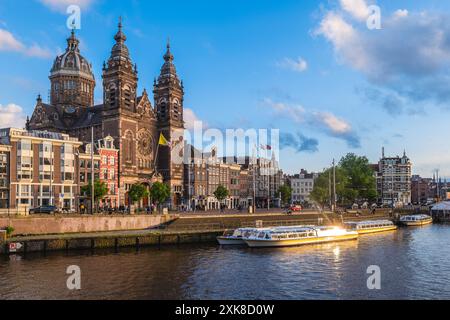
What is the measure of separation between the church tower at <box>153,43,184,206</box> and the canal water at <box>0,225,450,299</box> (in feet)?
186

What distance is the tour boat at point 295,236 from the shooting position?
6106cm

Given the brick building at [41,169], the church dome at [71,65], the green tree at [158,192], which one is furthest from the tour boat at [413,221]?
the church dome at [71,65]

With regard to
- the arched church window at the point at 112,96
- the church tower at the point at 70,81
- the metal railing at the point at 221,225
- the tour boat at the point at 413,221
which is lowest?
the tour boat at the point at 413,221

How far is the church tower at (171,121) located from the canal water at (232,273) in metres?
56.6

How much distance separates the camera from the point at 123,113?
10406 centimetres

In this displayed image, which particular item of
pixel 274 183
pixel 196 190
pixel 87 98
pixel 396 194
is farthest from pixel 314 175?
pixel 87 98

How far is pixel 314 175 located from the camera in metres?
187

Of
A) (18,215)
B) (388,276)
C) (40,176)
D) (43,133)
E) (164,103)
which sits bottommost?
(388,276)

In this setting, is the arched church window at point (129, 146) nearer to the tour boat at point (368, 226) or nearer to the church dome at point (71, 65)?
the church dome at point (71, 65)

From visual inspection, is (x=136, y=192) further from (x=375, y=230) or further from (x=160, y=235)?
(x=375, y=230)

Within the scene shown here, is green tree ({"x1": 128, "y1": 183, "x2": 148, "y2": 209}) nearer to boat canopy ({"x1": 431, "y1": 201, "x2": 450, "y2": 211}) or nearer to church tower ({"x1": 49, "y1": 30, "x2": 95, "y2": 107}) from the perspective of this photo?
church tower ({"x1": 49, "y1": 30, "x2": 95, "y2": 107})

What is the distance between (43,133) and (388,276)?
233ft
